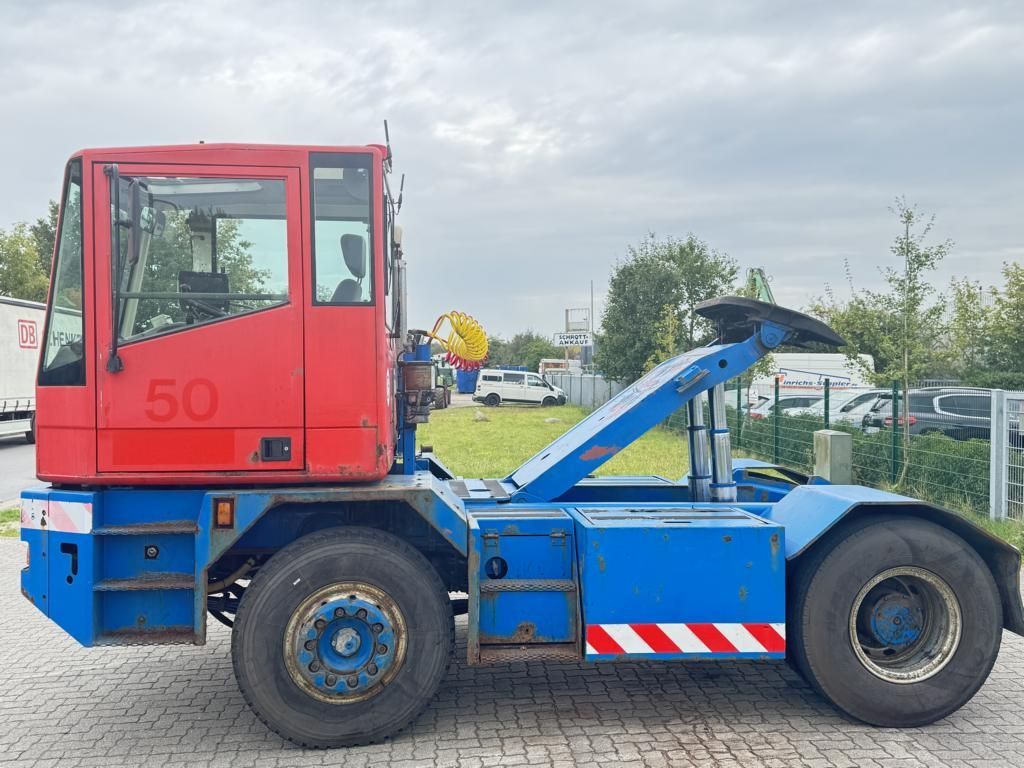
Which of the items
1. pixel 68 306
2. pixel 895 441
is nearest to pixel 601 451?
pixel 68 306

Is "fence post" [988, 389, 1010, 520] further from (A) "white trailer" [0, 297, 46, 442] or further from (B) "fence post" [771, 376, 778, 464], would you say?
(A) "white trailer" [0, 297, 46, 442]

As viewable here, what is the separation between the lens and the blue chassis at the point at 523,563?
438 cm

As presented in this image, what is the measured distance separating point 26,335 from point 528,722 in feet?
72.0

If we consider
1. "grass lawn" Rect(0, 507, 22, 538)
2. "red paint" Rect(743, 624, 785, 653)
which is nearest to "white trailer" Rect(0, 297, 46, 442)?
"grass lawn" Rect(0, 507, 22, 538)

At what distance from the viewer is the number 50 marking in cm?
436

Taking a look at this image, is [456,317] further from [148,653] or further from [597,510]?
[148,653]

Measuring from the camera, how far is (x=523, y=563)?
4.69 m

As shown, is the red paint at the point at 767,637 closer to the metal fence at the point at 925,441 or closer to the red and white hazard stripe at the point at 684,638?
the red and white hazard stripe at the point at 684,638

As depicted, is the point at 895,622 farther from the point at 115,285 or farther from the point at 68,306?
the point at 68,306

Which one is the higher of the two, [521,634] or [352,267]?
[352,267]

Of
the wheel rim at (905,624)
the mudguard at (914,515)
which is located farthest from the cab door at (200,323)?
the wheel rim at (905,624)

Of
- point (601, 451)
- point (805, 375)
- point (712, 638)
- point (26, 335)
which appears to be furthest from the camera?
point (805, 375)

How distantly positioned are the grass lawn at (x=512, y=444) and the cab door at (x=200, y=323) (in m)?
7.82

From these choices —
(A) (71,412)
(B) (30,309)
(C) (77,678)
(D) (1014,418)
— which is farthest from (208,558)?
(B) (30,309)
